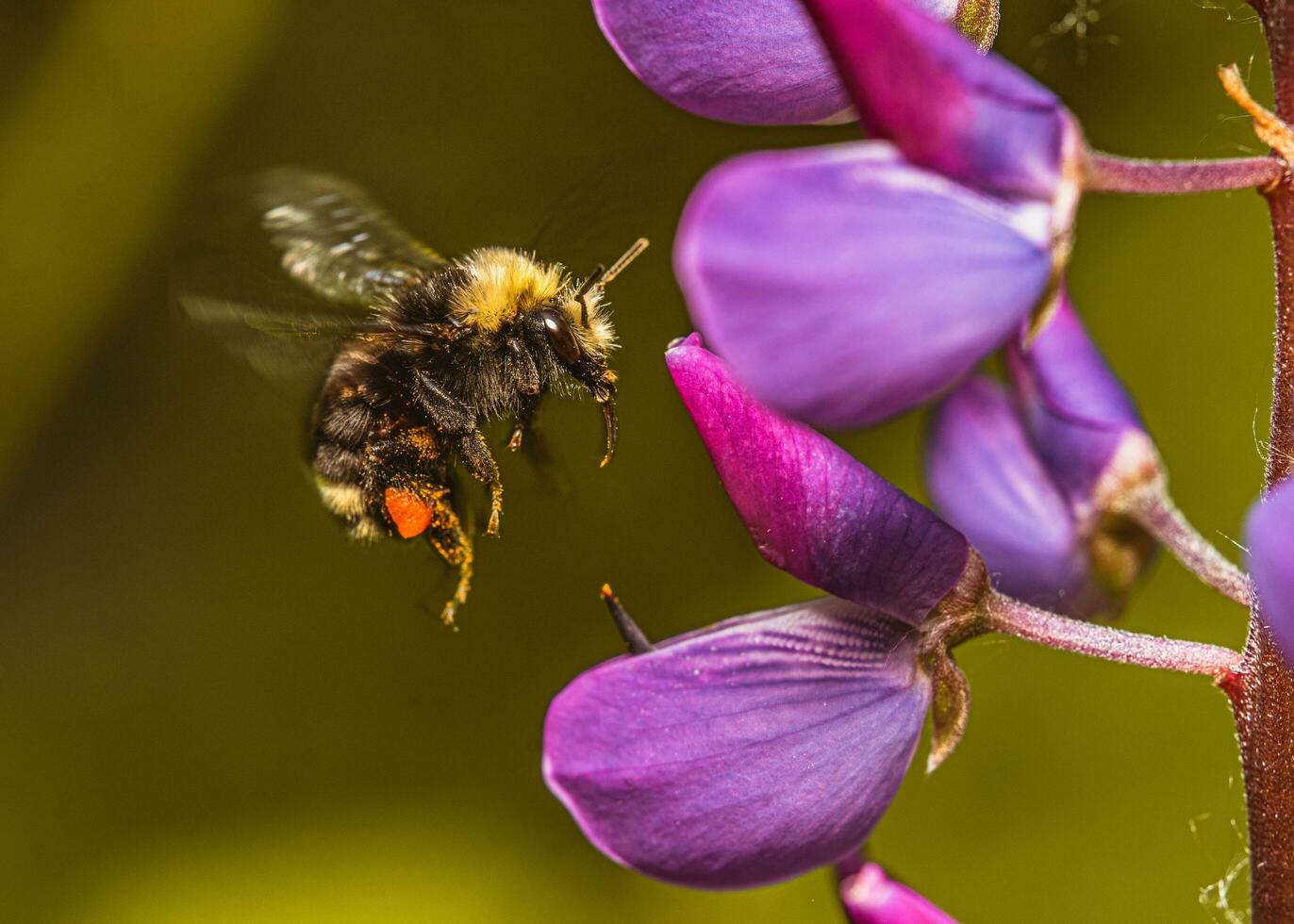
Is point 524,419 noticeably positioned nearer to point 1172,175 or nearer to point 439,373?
point 439,373

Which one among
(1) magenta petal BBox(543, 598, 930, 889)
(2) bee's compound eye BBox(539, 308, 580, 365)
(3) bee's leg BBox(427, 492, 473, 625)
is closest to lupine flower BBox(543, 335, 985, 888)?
(1) magenta petal BBox(543, 598, 930, 889)

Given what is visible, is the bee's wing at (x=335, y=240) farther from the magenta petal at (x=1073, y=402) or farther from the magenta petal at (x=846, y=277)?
the magenta petal at (x=846, y=277)

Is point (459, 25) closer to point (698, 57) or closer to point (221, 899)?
point (221, 899)

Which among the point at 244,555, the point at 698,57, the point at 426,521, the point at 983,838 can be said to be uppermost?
the point at 698,57

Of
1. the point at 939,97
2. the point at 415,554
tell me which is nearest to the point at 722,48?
the point at 939,97

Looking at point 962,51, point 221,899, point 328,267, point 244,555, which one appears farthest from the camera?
point 244,555

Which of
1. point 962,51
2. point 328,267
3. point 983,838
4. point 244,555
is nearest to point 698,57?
point 962,51
